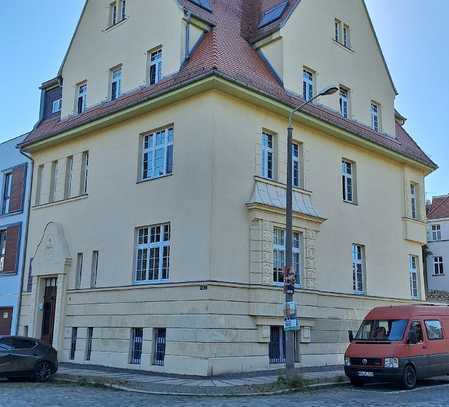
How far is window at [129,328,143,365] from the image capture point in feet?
61.1

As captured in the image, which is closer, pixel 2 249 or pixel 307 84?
pixel 307 84

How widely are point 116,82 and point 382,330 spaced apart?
1404 centimetres

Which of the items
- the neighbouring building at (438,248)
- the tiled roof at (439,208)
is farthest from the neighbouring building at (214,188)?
the tiled roof at (439,208)

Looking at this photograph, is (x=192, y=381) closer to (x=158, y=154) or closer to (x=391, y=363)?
(x=391, y=363)

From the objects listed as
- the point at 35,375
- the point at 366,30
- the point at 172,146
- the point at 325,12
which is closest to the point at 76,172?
the point at 172,146

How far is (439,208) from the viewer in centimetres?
6147

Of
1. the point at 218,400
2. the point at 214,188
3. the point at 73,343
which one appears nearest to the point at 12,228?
the point at 73,343

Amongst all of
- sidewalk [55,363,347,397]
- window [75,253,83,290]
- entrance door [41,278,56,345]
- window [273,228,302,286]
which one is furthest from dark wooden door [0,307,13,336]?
window [273,228,302,286]

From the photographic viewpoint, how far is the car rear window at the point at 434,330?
16.5 meters

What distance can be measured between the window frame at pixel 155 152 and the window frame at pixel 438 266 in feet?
158

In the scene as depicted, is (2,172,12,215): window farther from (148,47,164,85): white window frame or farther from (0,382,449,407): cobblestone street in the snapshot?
(0,382,449,407): cobblestone street

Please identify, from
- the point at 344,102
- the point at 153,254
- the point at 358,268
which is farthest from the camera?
the point at 344,102

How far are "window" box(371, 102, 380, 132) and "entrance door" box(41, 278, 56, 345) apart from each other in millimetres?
15521

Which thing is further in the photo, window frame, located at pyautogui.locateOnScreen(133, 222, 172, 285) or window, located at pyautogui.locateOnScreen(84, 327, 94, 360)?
window, located at pyautogui.locateOnScreen(84, 327, 94, 360)
